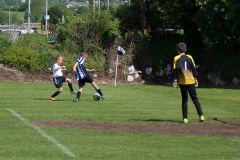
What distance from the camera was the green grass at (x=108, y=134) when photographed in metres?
10.9

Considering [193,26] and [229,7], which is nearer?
[229,7]

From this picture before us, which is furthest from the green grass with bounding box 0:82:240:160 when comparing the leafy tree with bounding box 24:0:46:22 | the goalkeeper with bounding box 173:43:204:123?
the leafy tree with bounding box 24:0:46:22

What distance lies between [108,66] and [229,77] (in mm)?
7351

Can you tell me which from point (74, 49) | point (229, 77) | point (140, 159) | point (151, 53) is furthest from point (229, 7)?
point (140, 159)

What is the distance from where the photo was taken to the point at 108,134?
13312 mm

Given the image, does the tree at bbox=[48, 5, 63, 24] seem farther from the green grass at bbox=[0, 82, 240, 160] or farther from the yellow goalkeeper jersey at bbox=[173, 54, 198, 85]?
the yellow goalkeeper jersey at bbox=[173, 54, 198, 85]

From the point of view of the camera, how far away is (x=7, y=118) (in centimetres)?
1596

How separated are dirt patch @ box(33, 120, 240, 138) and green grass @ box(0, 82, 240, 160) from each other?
1.60 feet

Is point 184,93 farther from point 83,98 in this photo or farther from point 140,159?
point 83,98

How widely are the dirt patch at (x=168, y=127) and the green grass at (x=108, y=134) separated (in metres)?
0.49

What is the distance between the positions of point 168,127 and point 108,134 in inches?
76.3

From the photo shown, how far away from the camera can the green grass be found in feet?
35.7

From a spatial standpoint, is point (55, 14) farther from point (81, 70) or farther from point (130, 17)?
point (81, 70)

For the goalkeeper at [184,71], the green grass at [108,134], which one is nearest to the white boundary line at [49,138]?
the green grass at [108,134]
